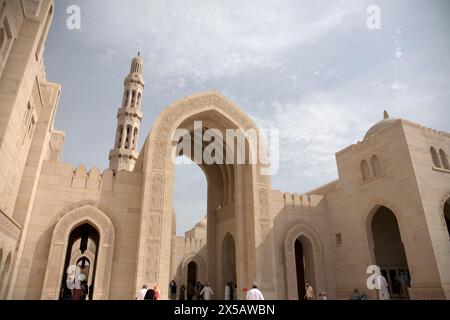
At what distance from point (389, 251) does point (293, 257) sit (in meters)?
5.03

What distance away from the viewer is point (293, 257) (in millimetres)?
13055

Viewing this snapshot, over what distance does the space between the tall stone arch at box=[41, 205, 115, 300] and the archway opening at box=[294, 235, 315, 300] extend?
8595mm

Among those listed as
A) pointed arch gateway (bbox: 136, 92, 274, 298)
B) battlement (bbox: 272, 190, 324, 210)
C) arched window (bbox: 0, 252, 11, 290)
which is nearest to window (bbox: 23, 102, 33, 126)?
arched window (bbox: 0, 252, 11, 290)

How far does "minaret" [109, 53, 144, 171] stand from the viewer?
74.2 ft

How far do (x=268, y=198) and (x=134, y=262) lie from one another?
631cm

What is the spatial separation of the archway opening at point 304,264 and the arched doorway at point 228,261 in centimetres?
327

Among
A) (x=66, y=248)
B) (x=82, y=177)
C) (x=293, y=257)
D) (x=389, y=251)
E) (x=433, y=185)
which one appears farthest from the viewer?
(x=389, y=251)

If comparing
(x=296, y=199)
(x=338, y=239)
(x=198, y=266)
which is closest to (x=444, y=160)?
(x=338, y=239)

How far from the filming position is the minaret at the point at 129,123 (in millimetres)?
22609

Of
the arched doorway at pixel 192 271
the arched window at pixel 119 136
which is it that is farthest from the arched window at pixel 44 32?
the arched doorway at pixel 192 271

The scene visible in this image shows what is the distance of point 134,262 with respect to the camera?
10641mm

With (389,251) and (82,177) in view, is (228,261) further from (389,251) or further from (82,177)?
(82,177)
